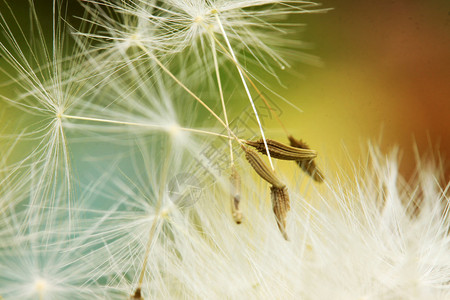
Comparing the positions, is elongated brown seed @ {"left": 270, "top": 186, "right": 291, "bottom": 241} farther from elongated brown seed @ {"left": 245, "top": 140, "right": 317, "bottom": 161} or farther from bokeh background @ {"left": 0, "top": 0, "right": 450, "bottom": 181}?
bokeh background @ {"left": 0, "top": 0, "right": 450, "bottom": 181}

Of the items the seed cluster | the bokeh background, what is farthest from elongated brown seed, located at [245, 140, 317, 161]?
the bokeh background

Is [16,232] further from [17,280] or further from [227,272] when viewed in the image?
[227,272]

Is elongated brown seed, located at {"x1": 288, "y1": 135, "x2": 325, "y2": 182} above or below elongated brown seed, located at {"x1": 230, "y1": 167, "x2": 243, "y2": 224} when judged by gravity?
above

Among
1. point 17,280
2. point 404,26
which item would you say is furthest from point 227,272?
point 404,26

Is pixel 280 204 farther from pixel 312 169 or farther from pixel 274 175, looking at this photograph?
pixel 312 169

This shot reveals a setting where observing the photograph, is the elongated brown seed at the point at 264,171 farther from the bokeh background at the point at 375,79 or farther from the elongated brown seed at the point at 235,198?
the bokeh background at the point at 375,79

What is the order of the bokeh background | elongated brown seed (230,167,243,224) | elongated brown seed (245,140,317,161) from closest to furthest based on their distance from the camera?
1. elongated brown seed (230,167,243,224)
2. elongated brown seed (245,140,317,161)
3. the bokeh background

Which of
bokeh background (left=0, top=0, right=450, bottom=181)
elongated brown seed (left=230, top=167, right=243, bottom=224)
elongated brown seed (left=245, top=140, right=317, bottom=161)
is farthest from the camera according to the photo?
bokeh background (left=0, top=0, right=450, bottom=181)

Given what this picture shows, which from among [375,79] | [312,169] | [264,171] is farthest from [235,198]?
[375,79]
